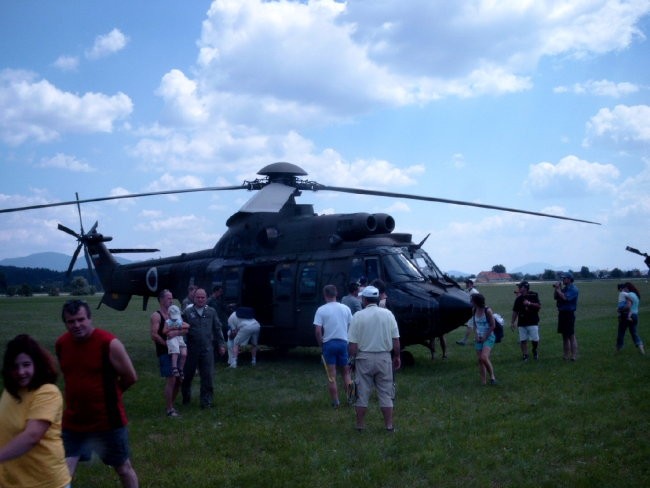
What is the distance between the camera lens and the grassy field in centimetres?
579

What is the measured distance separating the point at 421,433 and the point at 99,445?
3770mm

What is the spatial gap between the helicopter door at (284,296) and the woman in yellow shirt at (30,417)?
975 centimetres

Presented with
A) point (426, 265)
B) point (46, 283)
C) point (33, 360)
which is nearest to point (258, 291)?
point (426, 265)

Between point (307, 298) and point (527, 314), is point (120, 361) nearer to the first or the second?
point (307, 298)

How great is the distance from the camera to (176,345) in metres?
8.63

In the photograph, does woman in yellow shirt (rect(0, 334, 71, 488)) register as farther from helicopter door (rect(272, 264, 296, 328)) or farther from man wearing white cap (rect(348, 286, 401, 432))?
helicopter door (rect(272, 264, 296, 328))

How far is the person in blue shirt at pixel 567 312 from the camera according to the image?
11.9m

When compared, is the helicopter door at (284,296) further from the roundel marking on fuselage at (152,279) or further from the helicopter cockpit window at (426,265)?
the roundel marking on fuselage at (152,279)

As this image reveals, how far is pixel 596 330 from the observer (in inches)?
692

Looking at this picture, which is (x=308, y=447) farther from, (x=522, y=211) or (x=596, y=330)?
(x=596, y=330)

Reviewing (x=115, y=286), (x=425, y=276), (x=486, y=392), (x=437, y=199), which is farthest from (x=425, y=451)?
(x=115, y=286)

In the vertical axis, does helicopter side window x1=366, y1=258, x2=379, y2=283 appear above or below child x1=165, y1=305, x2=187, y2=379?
above

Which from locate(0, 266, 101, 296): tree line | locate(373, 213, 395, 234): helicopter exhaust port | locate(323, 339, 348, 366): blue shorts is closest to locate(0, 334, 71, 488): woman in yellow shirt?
locate(323, 339, 348, 366): blue shorts

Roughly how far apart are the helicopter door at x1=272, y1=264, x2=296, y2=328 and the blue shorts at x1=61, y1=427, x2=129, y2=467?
8.57 m
